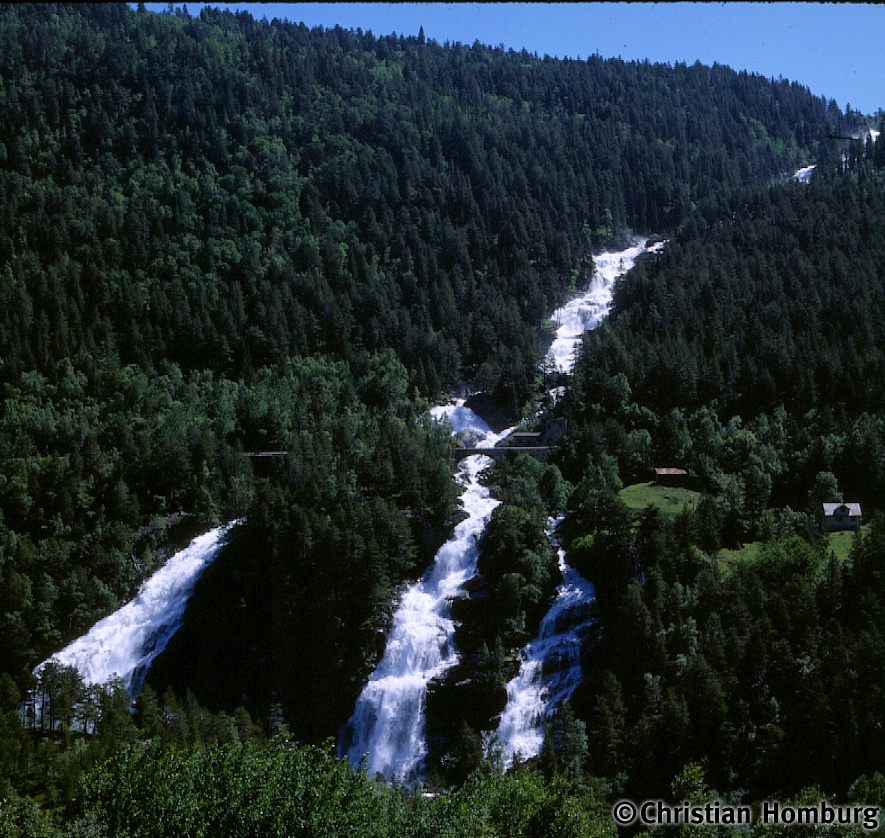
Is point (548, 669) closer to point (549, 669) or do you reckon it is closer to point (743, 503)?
point (549, 669)

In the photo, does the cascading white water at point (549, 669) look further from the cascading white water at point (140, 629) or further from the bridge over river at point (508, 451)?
the cascading white water at point (140, 629)

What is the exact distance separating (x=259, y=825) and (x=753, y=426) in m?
95.1

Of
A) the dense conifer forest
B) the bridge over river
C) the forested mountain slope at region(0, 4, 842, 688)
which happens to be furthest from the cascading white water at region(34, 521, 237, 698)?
the bridge over river

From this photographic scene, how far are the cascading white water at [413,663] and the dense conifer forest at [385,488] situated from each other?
1.86 meters

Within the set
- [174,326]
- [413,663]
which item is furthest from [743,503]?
[174,326]

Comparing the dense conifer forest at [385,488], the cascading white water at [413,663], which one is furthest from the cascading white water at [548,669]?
the cascading white water at [413,663]

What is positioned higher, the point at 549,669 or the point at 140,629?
the point at 140,629

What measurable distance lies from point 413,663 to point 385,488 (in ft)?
78.6

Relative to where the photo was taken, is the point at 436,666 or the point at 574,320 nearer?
the point at 436,666

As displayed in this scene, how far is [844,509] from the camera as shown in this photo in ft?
340

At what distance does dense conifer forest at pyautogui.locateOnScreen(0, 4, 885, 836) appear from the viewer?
67875 mm

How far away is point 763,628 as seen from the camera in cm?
7744

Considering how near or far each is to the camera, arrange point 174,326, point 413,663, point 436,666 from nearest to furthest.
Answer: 1. point 436,666
2. point 413,663
3. point 174,326

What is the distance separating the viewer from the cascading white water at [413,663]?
8906 cm
